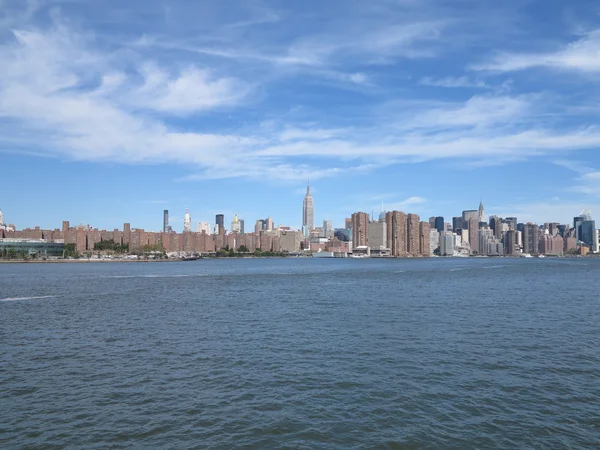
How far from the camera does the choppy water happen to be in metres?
16.3

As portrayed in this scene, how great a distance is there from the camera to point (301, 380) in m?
22.2

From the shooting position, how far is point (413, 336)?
106 ft

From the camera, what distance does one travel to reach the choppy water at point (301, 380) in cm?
1631

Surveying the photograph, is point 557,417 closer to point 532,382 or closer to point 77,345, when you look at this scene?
point 532,382

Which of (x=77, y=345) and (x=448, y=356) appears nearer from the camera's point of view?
(x=448, y=356)

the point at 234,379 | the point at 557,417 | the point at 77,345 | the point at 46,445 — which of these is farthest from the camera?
the point at 77,345

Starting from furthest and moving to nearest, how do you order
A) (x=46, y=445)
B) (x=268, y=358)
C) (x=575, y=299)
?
1. (x=575, y=299)
2. (x=268, y=358)
3. (x=46, y=445)

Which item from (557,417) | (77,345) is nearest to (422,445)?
(557,417)

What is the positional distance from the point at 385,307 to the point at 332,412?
101ft

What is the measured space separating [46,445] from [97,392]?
5.12 metres

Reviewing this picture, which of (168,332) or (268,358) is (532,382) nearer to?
(268,358)

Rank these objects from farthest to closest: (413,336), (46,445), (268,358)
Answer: (413,336) → (268,358) → (46,445)

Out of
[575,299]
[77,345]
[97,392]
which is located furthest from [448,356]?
[575,299]

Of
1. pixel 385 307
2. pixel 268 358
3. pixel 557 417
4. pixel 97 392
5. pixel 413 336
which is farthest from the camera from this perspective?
pixel 385 307
